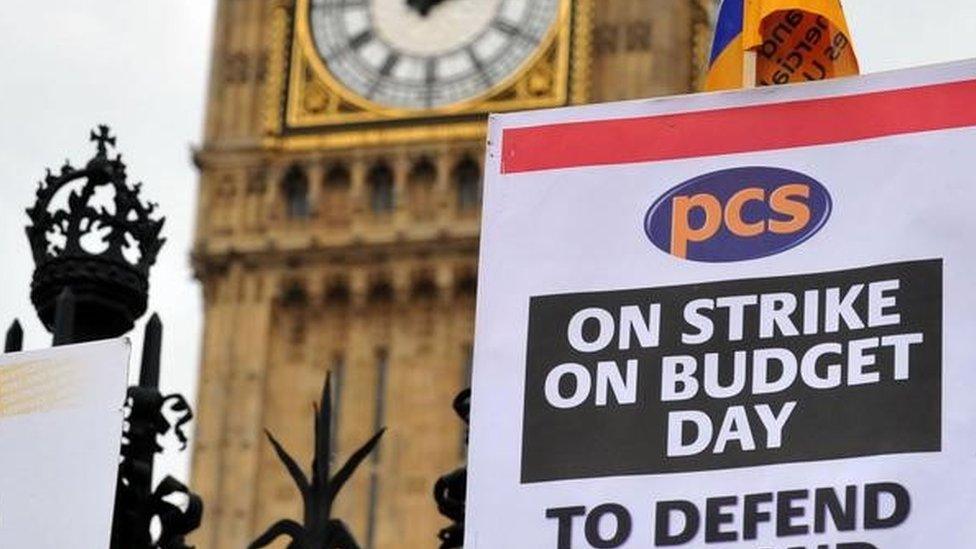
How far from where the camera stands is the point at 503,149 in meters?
10.8

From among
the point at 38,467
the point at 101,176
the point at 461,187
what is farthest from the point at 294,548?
the point at 461,187

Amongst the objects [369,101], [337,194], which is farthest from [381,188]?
[369,101]

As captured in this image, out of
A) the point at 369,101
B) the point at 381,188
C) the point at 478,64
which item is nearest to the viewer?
the point at 478,64

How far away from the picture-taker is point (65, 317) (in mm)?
11867

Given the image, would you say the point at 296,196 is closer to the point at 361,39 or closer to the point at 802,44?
the point at 361,39

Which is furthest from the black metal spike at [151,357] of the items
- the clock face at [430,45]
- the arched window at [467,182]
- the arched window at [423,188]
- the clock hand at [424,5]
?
the clock hand at [424,5]

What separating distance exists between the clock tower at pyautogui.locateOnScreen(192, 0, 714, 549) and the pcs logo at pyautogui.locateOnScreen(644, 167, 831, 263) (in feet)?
145

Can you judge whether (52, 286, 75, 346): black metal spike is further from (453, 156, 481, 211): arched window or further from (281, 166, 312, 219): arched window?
(281, 166, 312, 219): arched window

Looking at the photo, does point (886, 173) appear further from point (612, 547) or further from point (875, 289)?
point (612, 547)

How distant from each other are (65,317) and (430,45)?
44.3 metres

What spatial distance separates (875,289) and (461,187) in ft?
151

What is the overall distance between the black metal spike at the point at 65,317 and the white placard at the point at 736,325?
1.70 m

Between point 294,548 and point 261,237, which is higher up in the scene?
point 261,237

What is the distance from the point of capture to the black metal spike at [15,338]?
12070 mm
